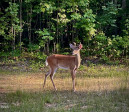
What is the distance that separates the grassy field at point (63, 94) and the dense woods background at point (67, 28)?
3928mm

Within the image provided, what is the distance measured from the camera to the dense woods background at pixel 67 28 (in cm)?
1525

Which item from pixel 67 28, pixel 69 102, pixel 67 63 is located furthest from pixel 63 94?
pixel 67 28

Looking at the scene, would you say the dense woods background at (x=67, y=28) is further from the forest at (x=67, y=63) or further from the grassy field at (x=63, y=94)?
the grassy field at (x=63, y=94)

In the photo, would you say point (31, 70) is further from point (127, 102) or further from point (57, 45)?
point (127, 102)

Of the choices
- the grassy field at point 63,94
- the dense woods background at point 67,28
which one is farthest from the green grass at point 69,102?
the dense woods background at point 67,28

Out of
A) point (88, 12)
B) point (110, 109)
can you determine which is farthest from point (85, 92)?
point (88, 12)

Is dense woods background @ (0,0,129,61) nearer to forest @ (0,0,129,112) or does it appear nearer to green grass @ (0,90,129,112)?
forest @ (0,0,129,112)

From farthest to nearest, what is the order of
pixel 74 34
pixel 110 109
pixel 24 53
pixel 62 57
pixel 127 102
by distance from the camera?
pixel 74 34 < pixel 24 53 < pixel 62 57 < pixel 127 102 < pixel 110 109

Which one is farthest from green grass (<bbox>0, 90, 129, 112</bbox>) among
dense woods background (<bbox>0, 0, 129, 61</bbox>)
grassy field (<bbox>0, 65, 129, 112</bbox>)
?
dense woods background (<bbox>0, 0, 129, 61</bbox>)

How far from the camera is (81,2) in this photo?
1512cm

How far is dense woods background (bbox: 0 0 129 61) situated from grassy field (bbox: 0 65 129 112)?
393 centimetres

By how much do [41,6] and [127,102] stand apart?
936 cm

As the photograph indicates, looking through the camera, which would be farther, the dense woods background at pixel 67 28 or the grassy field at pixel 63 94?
the dense woods background at pixel 67 28

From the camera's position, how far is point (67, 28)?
1825cm
